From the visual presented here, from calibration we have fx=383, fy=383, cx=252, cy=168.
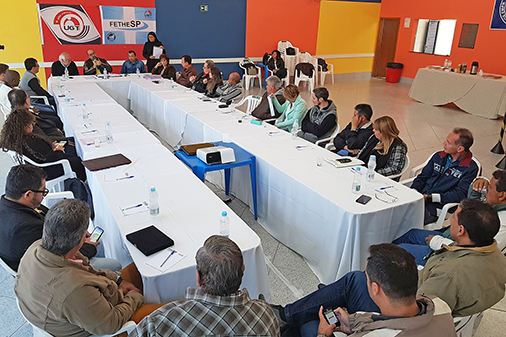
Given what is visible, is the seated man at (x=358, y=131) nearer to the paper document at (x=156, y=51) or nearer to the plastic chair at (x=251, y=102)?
the plastic chair at (x=251, y=102)

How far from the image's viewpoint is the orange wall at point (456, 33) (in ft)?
31.8

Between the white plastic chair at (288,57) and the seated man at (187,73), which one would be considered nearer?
the seated man at (187,73)

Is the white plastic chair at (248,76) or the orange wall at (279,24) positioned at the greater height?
the orange wall at (279,24)

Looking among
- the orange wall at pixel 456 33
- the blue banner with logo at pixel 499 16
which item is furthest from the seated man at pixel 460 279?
the blue banner with logo at pixel 499 16

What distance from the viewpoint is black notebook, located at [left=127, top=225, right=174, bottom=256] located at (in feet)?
6.79

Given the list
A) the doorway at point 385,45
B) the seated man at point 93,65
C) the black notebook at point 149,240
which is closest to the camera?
the black notebook at point 149,240

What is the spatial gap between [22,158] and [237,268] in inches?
112

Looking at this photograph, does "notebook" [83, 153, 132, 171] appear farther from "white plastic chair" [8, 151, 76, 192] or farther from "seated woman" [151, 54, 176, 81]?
"seated woman" [151, 54, 176, 81]

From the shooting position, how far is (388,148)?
3.45 meters

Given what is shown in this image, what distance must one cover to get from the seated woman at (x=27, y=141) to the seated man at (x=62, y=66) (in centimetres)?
488

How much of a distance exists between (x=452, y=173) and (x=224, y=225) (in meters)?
2.04

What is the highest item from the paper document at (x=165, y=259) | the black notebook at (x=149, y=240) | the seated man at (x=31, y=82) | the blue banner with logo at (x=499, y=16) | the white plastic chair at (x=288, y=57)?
the blue banner with logo at (x=499, y=16)

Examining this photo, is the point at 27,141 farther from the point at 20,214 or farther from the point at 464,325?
the point at 464,325

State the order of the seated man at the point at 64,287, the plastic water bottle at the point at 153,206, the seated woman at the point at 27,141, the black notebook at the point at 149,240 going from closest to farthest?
1. the seated man at the point at 64,287
2. the black notebook at the point at 149,240
3. the plastic water bottle at the point at 153,206
4. the seated woman at the point at 27,141
